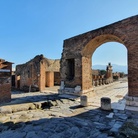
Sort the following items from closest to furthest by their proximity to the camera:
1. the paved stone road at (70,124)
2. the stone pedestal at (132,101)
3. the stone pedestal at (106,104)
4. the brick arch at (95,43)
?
the paved stone road at (70,124) < the stone pedestal at (106,104) < the stone pedestal at (132,101) < the brick arch at (95,43)

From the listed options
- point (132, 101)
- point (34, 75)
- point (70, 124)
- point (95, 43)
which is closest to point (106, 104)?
point (132, 101)

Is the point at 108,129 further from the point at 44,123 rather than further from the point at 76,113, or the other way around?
the point at 44,123

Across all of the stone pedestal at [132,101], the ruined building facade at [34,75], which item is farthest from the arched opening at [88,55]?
the ruined building facade at [34,75]

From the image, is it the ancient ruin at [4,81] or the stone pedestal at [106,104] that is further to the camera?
the ancient ruin at [4,81]

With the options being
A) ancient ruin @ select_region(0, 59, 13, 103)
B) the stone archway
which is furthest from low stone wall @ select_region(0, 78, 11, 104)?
the stone archway

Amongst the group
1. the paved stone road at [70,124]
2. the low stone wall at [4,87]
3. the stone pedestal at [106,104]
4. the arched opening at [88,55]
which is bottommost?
the paved stone road at [70,124]

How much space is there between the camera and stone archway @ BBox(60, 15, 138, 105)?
6.44 meters

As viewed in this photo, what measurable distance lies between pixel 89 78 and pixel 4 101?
586 cm

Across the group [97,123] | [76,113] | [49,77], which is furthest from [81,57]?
[49,77]

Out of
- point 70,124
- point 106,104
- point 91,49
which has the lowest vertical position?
point 70,124

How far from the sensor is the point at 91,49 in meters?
9.34

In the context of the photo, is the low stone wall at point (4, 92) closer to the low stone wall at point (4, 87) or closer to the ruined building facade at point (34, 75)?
the low stone wall at point (4, 87)

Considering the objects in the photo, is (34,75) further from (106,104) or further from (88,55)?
(106,104)

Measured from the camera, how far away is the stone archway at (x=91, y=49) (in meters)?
6.44
